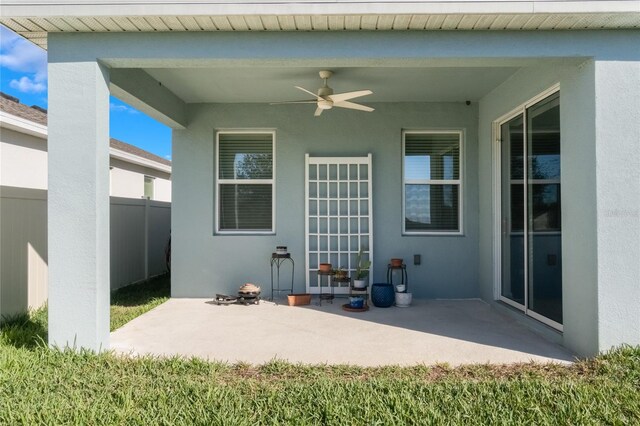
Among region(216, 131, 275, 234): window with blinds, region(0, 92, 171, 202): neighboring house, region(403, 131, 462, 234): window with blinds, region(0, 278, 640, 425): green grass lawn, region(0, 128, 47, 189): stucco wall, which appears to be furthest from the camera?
region(0, 128, 47, 189): stucco wall

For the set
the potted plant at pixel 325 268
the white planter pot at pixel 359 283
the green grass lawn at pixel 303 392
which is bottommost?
the green grass lawn at pixel 303 392

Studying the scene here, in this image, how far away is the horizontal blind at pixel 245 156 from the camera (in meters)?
6.21

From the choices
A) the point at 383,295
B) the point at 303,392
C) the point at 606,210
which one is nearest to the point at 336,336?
the point at 303,392

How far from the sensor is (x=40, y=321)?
4.35 m

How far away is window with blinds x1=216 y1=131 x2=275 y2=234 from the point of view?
6.19 metres

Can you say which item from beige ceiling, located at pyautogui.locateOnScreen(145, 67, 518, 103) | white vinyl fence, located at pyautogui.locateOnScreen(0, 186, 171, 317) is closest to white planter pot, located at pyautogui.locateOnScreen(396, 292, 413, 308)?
beige ceiling, located at pyautogui.locateOnScreen(145, 67, 518, 103)

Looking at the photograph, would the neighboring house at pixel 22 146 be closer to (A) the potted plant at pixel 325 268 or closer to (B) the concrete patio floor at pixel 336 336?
(B) the concrete patio floor at pixel 336 336

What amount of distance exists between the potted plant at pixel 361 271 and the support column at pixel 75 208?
3274 millimetres

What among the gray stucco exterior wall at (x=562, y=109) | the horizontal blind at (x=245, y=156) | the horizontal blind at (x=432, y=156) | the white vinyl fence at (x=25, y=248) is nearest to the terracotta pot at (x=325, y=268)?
the horizontal blind at (x=245, y=156)

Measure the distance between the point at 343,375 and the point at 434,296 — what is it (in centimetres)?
327

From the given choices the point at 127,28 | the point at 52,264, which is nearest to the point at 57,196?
the point at 52,264

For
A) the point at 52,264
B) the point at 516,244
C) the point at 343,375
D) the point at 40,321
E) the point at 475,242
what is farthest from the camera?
the point at 475,242

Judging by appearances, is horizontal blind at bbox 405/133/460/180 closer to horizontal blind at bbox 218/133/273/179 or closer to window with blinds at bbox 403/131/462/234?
window with blinds at bbox 403/131/462/234

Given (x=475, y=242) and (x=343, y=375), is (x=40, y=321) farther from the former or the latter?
(x=475, y=242)
